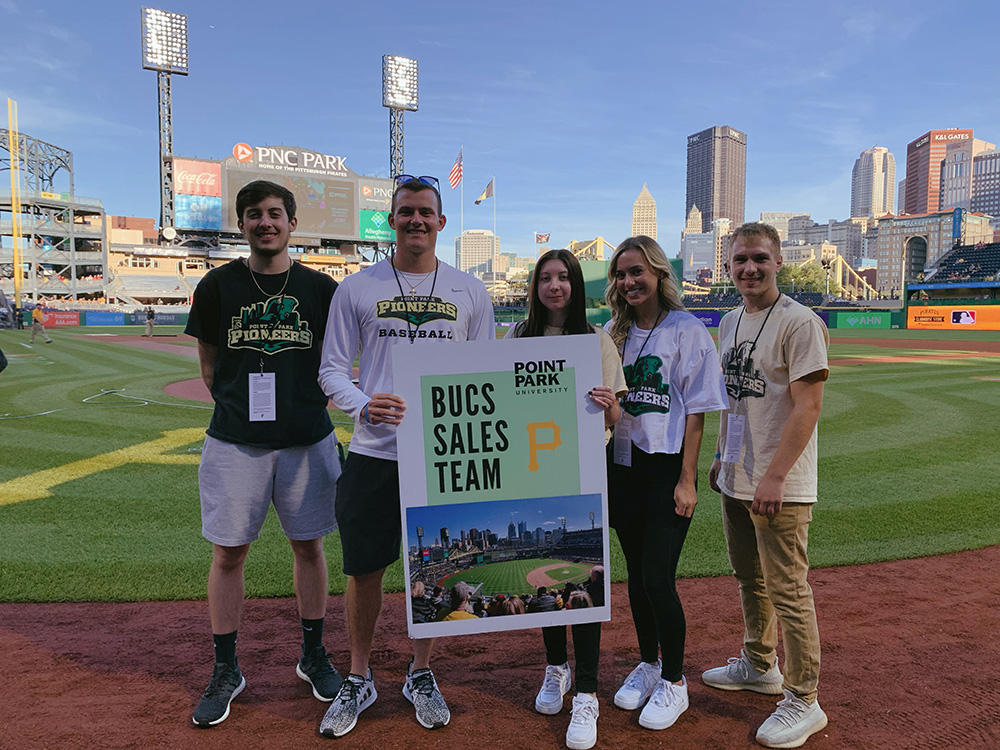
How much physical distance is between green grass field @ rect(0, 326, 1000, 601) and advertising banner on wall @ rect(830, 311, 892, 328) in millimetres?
38887

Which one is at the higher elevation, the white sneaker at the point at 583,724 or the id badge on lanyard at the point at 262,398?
the id badge on lanyard at the point at 262,398

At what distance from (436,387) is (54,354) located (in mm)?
23862

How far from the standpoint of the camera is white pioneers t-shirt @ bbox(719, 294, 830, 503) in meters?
2.67

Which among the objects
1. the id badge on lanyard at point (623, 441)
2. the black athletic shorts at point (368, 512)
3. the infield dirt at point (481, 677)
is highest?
the id badge on lanyard at point (623, 441)

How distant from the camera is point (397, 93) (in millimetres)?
70312

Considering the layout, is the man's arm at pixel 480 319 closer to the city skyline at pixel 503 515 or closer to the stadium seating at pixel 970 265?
the city skyline at pixel 503 515

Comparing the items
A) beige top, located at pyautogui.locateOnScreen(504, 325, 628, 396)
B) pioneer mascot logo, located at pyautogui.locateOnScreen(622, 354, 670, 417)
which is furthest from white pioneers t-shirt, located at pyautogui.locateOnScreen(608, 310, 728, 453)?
beige top, located at pyautogui.locateOnScreen(504, 325, 628, 396)

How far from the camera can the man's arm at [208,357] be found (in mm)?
3035

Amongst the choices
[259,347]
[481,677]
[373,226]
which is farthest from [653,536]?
[373,226]

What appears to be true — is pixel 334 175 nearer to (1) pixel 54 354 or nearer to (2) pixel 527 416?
(1) pixel 54 354

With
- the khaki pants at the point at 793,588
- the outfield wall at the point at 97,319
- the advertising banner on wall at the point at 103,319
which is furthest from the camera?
the advertising banner on wall at the point at 103,319

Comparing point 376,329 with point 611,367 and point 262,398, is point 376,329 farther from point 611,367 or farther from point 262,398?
point 611,367

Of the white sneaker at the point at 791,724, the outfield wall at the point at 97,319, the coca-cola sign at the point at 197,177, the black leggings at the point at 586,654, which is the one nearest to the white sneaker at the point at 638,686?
the black leggings at the point at 586,654

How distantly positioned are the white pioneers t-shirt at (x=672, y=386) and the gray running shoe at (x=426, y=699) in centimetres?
138
